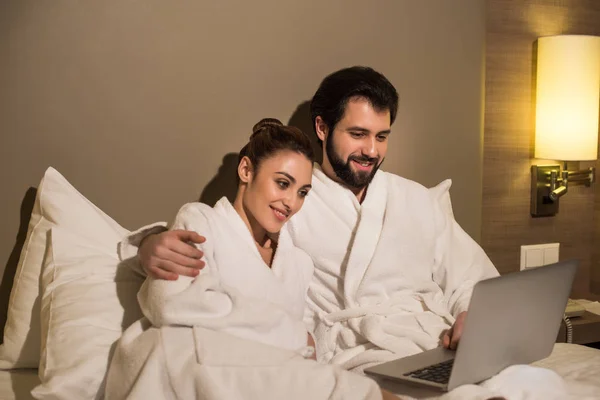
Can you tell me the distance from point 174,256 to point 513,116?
1.47 m

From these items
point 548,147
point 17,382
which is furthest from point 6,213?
point 548,147

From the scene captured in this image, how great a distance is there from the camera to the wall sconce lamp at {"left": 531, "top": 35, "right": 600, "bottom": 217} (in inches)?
91.2

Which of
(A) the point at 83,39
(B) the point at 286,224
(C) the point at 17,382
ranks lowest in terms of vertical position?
(C) the point at 17,382

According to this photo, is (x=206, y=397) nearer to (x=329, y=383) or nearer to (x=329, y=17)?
(x=329, y=383)

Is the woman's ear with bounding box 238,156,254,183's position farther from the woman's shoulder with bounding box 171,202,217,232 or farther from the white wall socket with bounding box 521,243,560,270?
the white wall socket with bounding box 521,243,560,270

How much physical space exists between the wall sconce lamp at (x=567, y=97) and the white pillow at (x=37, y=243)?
144cm

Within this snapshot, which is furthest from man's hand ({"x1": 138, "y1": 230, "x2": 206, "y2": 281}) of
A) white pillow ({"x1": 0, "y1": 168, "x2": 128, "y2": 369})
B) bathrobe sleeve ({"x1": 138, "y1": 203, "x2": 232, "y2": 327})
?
white pillow ({"x1": 0, "y1": 168, "x2": 128, "y2": 369})

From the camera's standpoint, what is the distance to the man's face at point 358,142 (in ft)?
6.01

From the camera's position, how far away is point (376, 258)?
1.82 meters

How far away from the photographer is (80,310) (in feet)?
5.19

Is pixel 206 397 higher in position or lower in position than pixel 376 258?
lower

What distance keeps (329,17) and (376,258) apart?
2.38 feet

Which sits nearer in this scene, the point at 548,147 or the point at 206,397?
the point at 206,397

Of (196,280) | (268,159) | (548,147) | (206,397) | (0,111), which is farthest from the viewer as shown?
(548,147)
